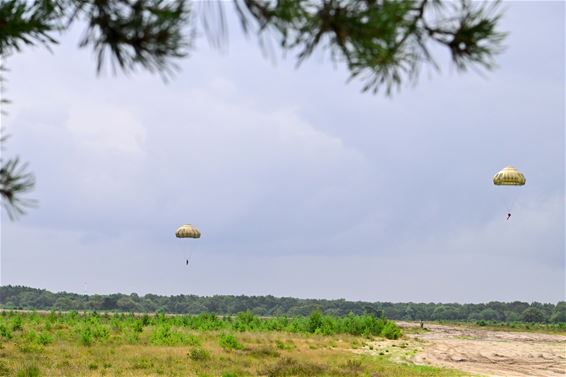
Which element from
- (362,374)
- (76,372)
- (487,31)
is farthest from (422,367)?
(487,31)

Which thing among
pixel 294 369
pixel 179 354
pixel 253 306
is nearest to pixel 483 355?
pixel 294 369

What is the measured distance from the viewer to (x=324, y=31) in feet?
23.8

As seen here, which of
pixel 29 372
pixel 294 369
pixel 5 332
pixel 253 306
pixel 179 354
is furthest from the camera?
pixel 253 306

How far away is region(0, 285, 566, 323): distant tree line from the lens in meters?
117

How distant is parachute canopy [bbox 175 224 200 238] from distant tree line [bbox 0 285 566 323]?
59.1m

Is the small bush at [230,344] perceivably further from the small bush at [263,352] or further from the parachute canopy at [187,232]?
the parachute canopy at [187,232]

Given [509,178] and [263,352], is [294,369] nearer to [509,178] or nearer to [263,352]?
[263,352]

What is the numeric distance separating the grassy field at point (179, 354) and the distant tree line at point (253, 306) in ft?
244

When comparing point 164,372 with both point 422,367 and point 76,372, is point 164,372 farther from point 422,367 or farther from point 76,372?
point 422,367

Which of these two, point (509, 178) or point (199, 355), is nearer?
point (199, 355)

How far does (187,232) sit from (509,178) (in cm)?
2548

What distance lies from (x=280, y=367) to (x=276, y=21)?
71.8 ft

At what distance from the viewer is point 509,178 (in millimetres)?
43281

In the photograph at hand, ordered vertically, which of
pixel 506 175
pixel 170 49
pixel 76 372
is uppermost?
pixel 506 175
